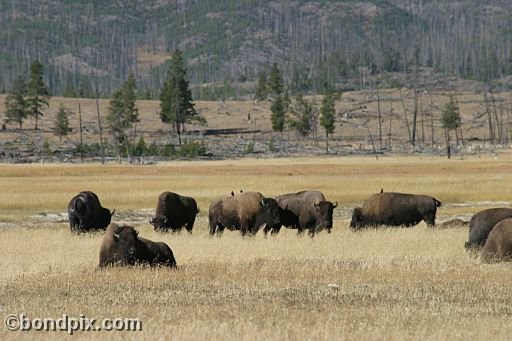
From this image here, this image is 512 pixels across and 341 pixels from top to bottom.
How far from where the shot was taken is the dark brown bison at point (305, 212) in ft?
91.7

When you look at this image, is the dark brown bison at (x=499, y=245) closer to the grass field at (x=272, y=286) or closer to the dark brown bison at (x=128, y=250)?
the grass field at (x=272, y=286)

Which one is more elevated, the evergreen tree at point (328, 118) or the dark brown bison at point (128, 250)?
the evergreen tree at point (328, 118)

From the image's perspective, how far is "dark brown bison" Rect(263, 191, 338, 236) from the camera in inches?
1100

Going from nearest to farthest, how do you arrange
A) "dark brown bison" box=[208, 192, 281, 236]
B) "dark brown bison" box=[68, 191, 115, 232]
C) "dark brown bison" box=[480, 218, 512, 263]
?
"dark brown bison" box=[480, 218, 512, 263], "dark brown bison" box=[208, 192, 281, 236], "dark brown bison" box=[68, 191, 115, 232]

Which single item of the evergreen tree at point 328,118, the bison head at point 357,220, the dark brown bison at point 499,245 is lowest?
the bison head at point 357,220

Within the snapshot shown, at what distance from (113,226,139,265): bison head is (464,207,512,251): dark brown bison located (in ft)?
27.4

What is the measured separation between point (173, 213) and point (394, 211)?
734 cm

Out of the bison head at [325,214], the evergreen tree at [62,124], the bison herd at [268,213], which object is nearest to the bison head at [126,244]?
the bison herd at [268,213]

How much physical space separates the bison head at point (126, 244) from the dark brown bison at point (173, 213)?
10.2 meters

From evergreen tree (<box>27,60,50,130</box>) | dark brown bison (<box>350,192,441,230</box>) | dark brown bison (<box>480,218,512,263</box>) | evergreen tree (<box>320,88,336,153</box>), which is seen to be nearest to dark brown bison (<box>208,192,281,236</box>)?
dark brown bison (<box>350,192,441,230</box>)

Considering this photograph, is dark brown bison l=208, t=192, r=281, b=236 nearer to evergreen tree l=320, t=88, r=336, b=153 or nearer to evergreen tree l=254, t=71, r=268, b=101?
evergreen tree l=320, t=88, r=336, b=153

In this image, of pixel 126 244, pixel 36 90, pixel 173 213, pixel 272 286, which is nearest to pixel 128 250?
pixel 126 244

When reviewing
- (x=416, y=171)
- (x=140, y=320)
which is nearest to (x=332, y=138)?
(x=416, y=171)

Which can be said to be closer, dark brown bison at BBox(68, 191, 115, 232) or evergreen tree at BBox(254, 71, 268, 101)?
dark brown bison at BBox(68, 191, 115, 232)
